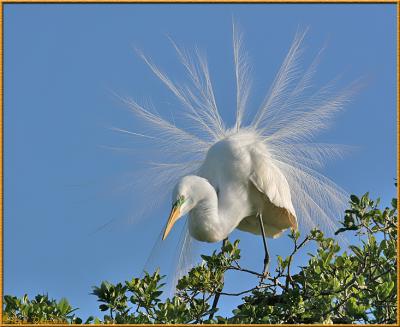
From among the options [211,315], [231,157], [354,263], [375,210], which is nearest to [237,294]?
[211,315]

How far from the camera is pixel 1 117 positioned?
3791 millimetres

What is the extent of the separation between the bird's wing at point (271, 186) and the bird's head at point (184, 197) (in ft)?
2.29

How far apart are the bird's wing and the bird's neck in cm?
56

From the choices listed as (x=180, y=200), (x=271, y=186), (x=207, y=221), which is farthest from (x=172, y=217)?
(x=271, y=186)

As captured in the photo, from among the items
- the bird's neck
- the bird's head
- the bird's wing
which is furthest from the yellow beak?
the bird's wing

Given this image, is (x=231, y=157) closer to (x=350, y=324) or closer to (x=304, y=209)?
(x=304, y=209)

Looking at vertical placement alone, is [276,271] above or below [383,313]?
above

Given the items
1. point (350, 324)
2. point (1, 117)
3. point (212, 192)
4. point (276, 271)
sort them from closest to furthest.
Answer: point (350, 324) → point (1, 117) → point (276, 271) → point (212, 192)

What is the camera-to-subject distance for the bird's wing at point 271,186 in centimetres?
566

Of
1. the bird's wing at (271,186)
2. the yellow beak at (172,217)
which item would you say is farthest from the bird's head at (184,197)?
the bird's wing at (271,186)

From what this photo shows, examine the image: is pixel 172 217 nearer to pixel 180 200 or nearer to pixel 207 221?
pixel 180 200

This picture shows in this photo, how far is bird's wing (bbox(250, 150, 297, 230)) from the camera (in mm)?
5660

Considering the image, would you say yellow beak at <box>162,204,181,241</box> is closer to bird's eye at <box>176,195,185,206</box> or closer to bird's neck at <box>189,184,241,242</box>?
bird's eye at <box>176,195,185,206</box>

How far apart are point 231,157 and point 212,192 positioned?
47 centimetres
